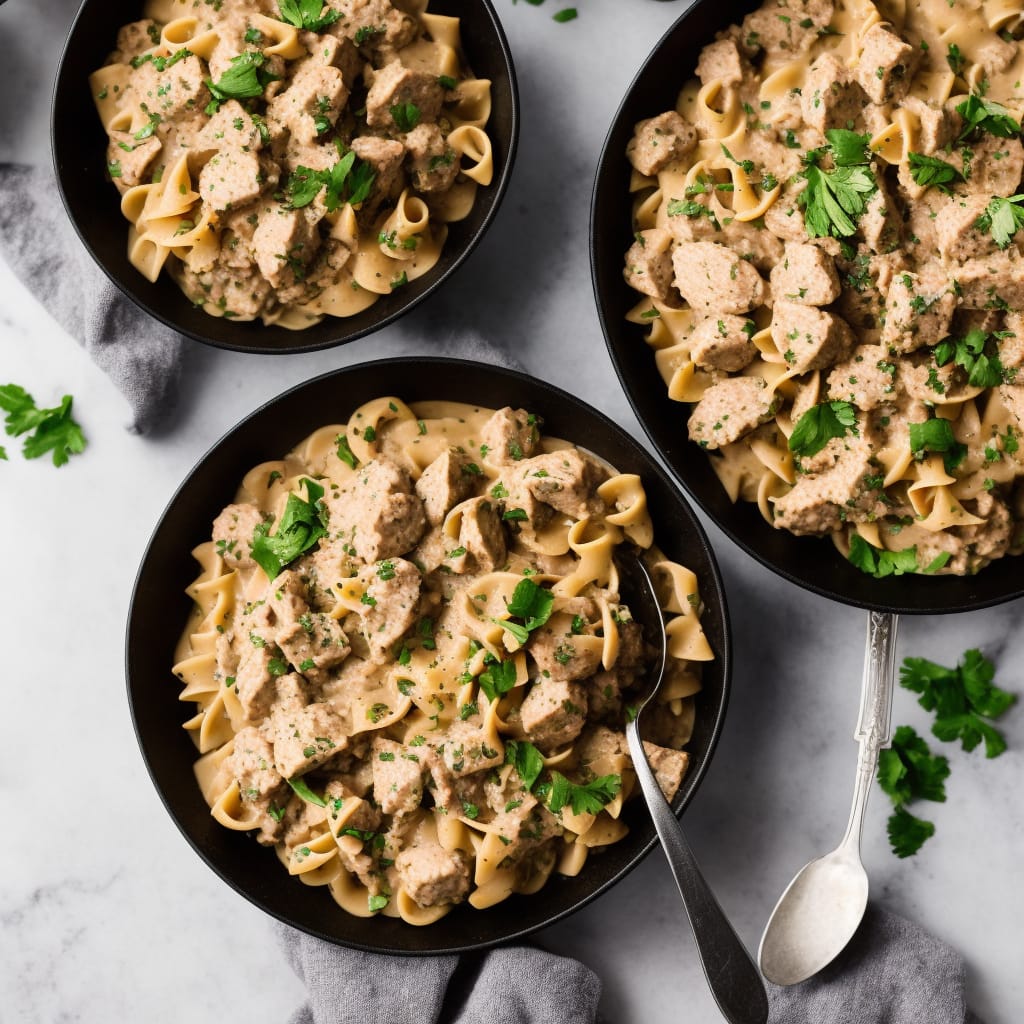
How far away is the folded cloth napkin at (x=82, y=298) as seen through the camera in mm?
5082

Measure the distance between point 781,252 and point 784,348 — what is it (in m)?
0.47

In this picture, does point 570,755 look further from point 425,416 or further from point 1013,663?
point 1013,663

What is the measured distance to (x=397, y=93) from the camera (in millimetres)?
4469

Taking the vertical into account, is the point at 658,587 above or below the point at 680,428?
below

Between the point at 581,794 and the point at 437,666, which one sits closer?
the point at 581,794

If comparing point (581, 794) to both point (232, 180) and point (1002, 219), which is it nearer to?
point (1002, 219)

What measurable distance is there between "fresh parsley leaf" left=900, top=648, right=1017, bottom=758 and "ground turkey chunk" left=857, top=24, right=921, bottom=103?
2.52 meters

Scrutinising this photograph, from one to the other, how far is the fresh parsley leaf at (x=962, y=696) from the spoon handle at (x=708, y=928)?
147 cm

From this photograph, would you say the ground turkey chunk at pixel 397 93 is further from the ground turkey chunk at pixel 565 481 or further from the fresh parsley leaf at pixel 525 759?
the fresh parsley leaf at pixel 525 759


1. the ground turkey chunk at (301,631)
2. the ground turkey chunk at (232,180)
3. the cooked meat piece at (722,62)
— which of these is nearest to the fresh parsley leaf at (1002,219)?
the cooked meat piece at (722,62)

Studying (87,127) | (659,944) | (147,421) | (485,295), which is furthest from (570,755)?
(87,127)

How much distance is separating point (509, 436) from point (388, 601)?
0.88 metres

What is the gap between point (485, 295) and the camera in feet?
17.0

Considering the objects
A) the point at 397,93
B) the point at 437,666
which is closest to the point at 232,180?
the point at 397,93
